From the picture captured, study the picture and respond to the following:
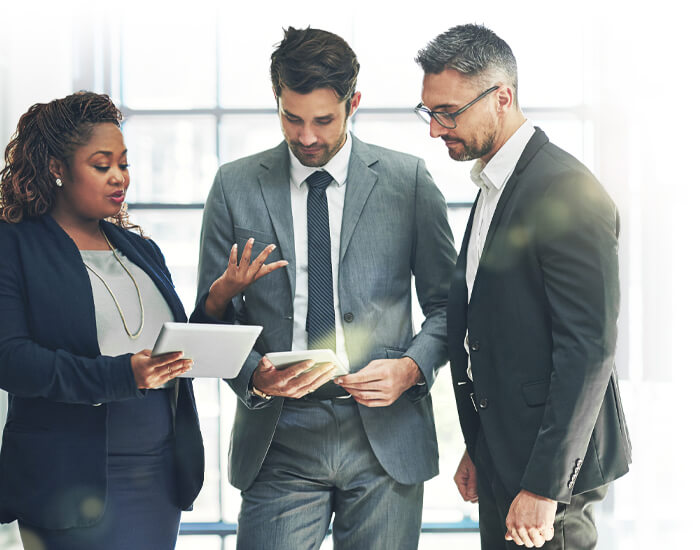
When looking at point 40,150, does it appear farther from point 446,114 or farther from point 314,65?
point 446,114

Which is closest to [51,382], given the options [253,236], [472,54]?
[253,236]

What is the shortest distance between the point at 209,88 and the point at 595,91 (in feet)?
4.79

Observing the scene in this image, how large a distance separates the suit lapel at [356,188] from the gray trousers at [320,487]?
0.45 meters

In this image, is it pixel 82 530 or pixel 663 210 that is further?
pixel 663 210

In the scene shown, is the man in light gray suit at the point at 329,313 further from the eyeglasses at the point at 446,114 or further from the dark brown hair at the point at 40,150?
the dark brown hair at the point at 40,150

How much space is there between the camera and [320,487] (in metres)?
1.97

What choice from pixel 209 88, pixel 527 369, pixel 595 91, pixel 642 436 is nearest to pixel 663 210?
pixel 595 91

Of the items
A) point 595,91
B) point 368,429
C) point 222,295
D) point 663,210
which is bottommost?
point 368,429

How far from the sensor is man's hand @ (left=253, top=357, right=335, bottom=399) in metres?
1.72

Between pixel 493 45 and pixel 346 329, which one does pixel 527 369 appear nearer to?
pixel 346 329

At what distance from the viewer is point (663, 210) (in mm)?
2521

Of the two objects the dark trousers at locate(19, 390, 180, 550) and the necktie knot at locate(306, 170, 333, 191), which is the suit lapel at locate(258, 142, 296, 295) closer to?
the necktie knot at locate(306, 170, 333, 191)

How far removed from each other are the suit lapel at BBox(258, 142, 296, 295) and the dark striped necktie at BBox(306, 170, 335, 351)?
0.05m

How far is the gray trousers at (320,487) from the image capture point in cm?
193
